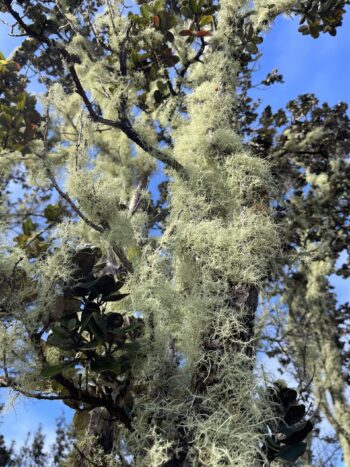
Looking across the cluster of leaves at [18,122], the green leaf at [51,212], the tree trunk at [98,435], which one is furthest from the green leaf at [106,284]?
the cluster of leaves at [18,122]

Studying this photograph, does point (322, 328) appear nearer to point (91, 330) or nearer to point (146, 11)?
point (146, 11)

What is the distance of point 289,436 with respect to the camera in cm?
147

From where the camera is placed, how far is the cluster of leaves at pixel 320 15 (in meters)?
2.73

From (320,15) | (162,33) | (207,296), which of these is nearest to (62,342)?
(207,296)

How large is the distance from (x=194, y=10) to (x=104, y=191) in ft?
4.05

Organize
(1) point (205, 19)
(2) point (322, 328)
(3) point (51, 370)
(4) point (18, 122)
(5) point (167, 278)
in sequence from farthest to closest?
(2) point (322, 328)
(4) point (18, 122)
(1) point (205, 19)
(5) point (167, 278)
(3) point (51, 370)

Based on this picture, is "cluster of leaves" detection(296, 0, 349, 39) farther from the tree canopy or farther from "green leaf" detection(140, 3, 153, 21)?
"green leaf" detection(140, 3, 153, 21)

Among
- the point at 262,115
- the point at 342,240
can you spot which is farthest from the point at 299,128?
the point at 342,240

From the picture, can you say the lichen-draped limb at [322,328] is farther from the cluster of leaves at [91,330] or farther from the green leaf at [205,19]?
the cluster of leaves at [91,330]

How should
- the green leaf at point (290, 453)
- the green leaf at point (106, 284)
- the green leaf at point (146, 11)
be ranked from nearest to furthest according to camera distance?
the green leaf at point (290, 453)
the green leaf at point (106, 284)
the green leaf at point (146, 11)

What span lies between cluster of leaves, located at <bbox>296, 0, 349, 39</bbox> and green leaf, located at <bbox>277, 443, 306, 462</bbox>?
2286 millimetres

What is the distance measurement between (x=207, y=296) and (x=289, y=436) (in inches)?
19.6

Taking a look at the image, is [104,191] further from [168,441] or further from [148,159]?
[148,159]

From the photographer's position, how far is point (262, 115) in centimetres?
369
